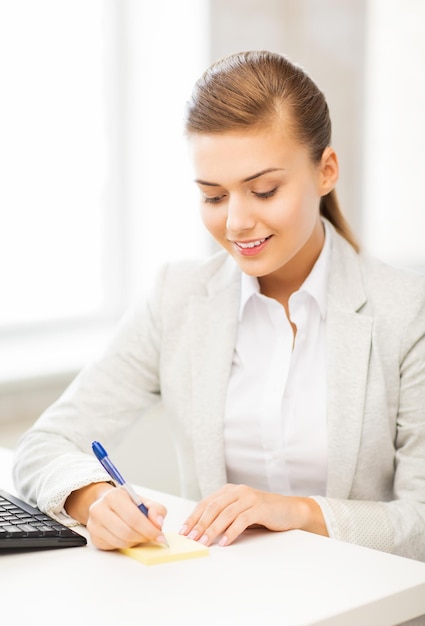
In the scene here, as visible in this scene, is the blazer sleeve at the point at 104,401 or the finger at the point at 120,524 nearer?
the finger at the point at 120,524

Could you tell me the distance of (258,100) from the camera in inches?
62.1

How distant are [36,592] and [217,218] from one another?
2.45 ft

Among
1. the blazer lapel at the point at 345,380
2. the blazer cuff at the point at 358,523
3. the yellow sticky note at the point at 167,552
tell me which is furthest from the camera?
the blazer lapel at the point at 345,380

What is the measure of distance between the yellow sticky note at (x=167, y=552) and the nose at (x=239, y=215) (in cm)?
55

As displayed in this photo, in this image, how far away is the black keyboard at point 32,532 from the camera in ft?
4.14

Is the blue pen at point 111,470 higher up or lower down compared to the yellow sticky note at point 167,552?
higher up

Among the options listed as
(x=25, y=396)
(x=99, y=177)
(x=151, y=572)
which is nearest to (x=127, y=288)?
(x=99, y=177)

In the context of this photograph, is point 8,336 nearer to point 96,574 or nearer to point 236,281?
point 236,281

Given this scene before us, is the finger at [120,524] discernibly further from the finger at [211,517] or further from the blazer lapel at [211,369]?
the blazer lapel at [211,369]

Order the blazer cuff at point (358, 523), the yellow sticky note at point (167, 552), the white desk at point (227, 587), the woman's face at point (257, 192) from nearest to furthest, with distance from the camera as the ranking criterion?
the white desk at point (227, 587) → the yellow sticky note at point (167, 552) → the blazer cuff at point (358, 523) → the woman's face at point (257, 192)

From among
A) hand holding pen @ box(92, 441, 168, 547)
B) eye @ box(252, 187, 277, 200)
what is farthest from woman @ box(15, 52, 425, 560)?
hand holding pen @ box(92, 441, 168, 547)

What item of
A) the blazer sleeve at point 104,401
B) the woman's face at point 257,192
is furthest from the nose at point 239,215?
the blazer sleeve at point 104,401

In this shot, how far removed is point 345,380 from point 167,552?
1.86ft

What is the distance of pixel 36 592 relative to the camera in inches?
44.3
